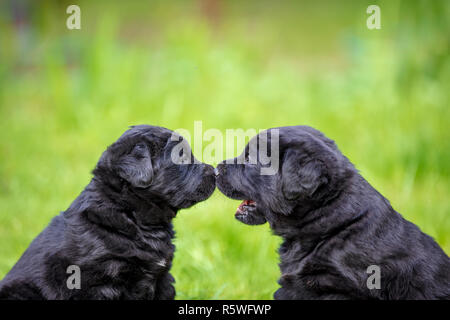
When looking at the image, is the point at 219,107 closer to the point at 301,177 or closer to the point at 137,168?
the point at 137,168

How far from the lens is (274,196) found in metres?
3.15

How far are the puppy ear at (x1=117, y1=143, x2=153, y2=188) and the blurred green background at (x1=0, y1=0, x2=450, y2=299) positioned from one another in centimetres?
106

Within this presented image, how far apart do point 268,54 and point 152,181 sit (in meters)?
6.01

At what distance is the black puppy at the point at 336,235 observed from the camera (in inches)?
113

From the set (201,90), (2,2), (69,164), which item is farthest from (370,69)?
(2,2)

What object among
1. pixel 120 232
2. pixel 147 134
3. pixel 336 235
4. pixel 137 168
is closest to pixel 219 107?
pixel 147 134

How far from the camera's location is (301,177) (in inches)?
117

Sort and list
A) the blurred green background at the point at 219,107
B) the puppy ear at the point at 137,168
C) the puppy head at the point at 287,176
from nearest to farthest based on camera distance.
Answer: the puppy head at the point at 287,176
the puppy ear at the point at 137,168
the blurred green background at the point at 219,107

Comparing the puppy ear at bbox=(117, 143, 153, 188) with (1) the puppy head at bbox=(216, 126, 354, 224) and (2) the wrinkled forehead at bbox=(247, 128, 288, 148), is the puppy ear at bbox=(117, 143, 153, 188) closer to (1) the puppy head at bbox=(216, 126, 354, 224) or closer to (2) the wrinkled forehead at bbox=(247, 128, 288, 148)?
(1) the puppy head at bbox=(216, 126, 354, 224)

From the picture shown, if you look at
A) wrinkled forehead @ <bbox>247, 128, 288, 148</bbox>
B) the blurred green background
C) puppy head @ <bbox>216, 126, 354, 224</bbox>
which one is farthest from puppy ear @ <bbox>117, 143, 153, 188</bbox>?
the blurred green background

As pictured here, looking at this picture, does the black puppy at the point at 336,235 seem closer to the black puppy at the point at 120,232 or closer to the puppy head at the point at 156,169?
the puppy head at the point at 156,169

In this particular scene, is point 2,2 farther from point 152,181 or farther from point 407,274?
point 407,274

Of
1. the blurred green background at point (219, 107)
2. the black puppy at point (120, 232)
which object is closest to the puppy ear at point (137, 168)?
the black puppy at point (120, 232)

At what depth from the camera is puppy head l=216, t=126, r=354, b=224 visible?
118 inches
